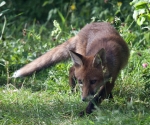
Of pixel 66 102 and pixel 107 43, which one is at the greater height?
pixel 107 43

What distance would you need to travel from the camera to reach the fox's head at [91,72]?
18.1 feet

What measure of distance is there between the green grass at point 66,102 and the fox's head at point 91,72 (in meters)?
0.26

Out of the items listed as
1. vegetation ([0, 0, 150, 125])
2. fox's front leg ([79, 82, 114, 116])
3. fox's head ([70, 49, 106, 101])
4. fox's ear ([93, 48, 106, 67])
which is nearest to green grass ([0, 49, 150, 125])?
vegetation ([0, 0, 150, 125])

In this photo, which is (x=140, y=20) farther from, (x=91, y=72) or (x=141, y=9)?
(x=91, y=72)

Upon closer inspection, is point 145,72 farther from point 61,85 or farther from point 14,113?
point 14,113

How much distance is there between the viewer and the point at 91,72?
18.4 feet

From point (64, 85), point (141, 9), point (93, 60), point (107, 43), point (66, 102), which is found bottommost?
point (66, 102)

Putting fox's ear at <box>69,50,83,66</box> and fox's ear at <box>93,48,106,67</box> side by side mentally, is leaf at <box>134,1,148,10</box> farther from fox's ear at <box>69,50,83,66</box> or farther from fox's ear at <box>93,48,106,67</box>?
fox's ear at <box>69,50,83,66</box>

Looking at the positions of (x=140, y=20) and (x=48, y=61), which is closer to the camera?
(x=140, y=20)

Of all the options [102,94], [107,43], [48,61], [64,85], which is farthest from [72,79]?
[102,94]

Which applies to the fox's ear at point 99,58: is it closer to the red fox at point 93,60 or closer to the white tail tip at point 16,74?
the red fox at point 93,60

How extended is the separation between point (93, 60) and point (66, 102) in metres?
0.66

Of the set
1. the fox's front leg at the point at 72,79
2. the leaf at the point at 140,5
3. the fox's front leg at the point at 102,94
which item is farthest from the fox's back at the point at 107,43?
the leaf at the point at 140,5

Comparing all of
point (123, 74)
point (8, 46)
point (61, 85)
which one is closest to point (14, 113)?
point (61, 85)
